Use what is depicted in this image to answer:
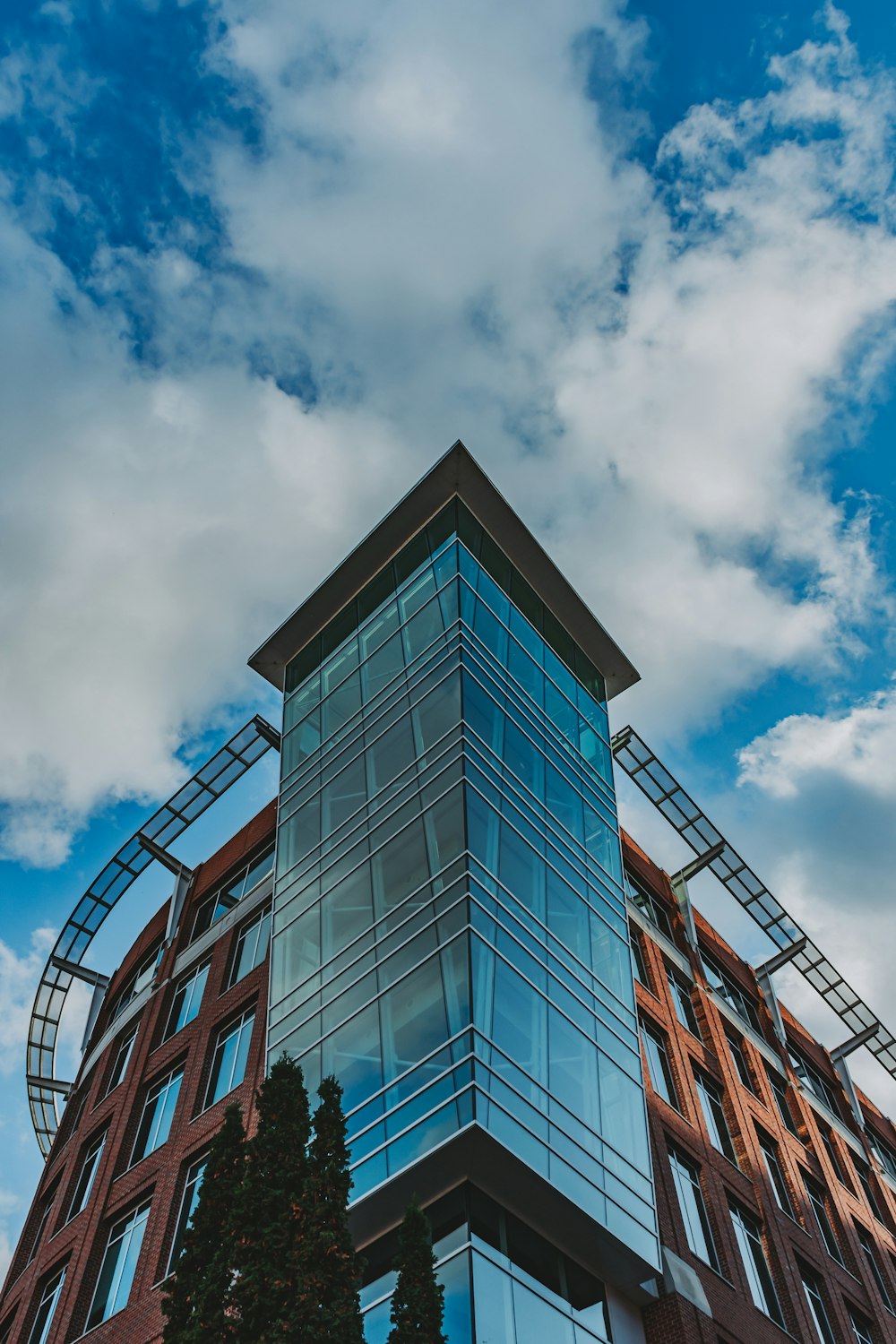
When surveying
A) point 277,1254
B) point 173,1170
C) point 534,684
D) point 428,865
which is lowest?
point 277,1254

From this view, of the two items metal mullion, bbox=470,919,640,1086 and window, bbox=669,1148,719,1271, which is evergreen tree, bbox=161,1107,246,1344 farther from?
window, bbox=669,1148,719,1271

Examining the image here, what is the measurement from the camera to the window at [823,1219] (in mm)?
31969

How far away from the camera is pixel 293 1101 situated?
16.1 metres

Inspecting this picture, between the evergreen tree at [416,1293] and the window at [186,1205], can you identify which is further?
the window at [186,1205]

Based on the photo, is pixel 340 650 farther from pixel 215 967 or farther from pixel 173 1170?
pixel 173 1170

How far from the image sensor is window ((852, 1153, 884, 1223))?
37.5 metres

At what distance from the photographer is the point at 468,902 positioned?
2200 cm

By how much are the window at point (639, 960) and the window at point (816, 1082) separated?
935 cm

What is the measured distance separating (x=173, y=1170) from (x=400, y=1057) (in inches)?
342

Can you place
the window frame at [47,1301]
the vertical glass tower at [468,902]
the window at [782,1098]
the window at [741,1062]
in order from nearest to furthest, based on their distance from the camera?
the vertical glass tower at [468,902], the window frame at [47,1301], the window at [741,1062], the window at [782,1098]

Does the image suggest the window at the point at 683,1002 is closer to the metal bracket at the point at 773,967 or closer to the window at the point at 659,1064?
the window at the point at 659,1064

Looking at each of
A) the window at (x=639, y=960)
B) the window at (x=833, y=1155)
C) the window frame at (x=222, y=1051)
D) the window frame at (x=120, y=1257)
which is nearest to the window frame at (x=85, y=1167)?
the window frame at (x=120, y=1257)

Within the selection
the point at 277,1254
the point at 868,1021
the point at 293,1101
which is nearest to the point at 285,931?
the point at 293,1101

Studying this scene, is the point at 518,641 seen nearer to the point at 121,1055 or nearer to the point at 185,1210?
the point at 185,1210
